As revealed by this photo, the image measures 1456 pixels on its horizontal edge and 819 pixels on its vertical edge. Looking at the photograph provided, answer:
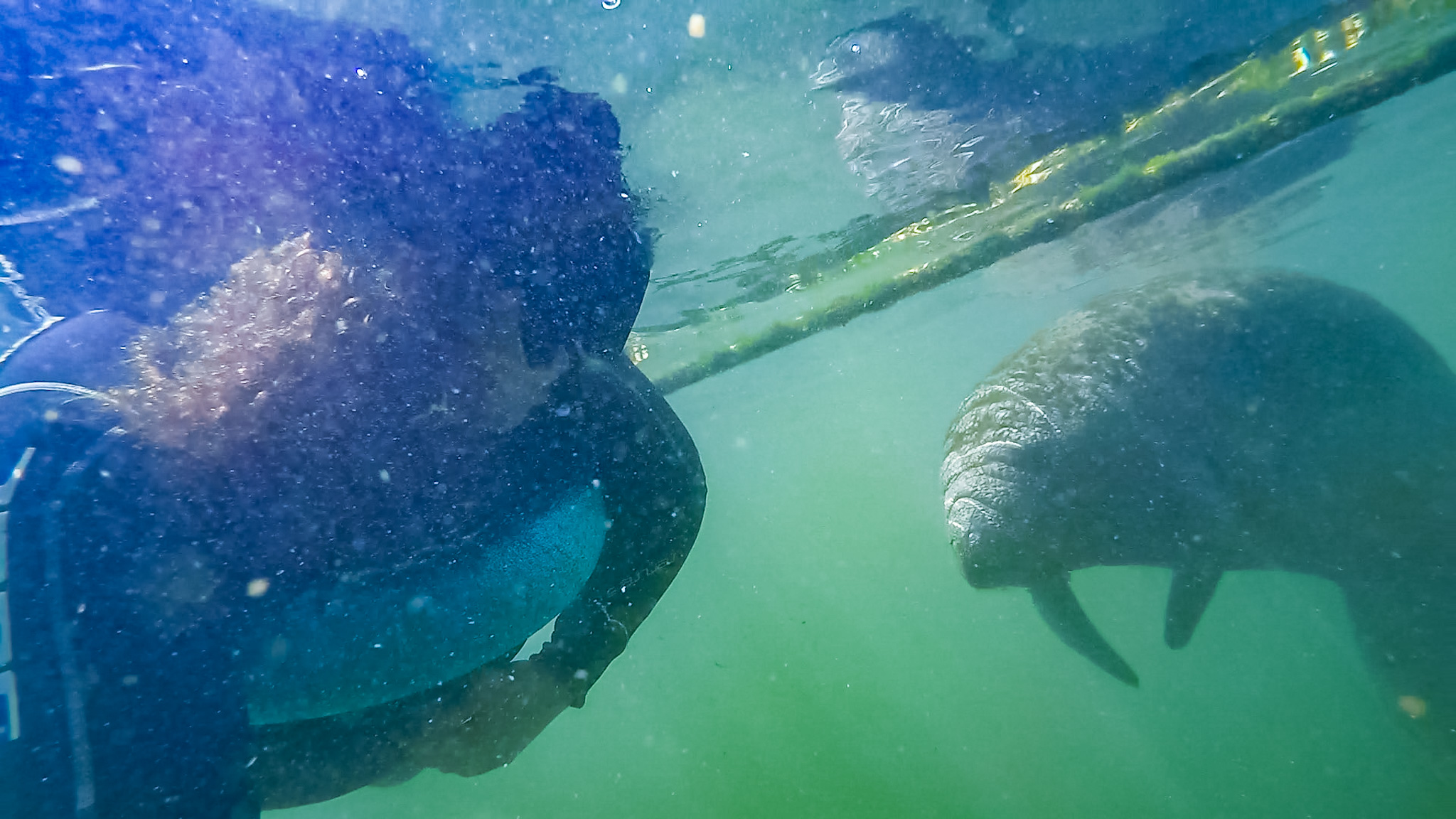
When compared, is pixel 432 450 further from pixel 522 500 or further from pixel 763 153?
pixel 763 153

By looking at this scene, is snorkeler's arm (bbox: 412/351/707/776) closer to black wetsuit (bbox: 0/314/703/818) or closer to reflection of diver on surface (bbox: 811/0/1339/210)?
black wetsuit (bbox: 0/314/703/818)

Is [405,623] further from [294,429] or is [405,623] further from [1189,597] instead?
[1189,597]

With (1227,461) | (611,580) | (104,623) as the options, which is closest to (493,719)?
(611,580)

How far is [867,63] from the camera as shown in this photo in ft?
20.5

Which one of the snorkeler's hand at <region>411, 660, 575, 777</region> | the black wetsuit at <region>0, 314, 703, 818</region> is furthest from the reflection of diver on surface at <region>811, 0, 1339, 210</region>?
the black wetsuit at <region>0, 314, 703, 818</region>

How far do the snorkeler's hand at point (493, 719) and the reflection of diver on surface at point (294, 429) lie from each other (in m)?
0.02

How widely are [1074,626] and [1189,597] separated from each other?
1.22 meters

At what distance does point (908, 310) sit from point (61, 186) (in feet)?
50.5

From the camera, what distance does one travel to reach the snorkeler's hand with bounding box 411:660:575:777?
10.4 ft

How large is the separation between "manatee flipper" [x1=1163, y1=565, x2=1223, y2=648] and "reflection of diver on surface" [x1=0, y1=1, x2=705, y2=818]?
590cm

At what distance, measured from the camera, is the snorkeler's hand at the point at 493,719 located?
3.16 metres

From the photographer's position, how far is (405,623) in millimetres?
2939

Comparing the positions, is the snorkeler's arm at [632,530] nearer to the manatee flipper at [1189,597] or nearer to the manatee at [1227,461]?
the manatee at [1227,461]

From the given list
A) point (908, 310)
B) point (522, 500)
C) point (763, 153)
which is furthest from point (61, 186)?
point (908, 310)
